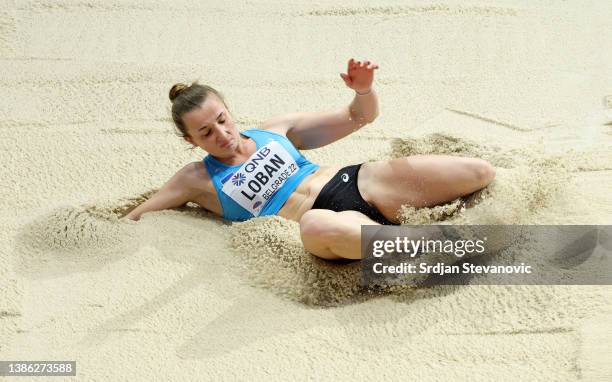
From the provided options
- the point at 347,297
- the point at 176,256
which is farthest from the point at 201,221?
the point at 347,297

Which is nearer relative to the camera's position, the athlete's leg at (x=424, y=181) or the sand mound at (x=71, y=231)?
the athlete's leg at (x=424, y=181)

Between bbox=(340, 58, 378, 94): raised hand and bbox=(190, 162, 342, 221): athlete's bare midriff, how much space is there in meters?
0.26

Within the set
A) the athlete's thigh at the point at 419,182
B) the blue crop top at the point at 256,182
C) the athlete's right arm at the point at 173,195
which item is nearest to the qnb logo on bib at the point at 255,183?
the blue crop top at the point at 256,182

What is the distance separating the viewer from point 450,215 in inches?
93.9

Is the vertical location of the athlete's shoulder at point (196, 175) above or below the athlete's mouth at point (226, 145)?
below

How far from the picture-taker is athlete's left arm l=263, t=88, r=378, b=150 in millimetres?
2680

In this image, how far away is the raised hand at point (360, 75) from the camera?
2490 millimetres

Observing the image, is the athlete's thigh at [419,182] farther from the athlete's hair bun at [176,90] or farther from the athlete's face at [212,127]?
the athlete's hair bun at [176,90]

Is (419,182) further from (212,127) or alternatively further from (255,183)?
(212,127)

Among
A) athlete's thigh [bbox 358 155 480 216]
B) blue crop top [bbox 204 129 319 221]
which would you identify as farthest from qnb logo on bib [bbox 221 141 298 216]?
athlete's thigh [bbox 358 155 480 216]

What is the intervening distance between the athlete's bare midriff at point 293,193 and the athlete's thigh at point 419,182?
0.48 feet

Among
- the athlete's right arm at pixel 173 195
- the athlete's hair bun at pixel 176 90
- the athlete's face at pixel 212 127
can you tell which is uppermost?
the athlete's hair bun at pixel 176 90

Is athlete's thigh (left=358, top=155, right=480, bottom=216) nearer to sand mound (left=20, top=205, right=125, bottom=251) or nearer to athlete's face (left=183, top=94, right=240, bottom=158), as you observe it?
athlete's face (left=183, top=94, right=240, bottom=158)

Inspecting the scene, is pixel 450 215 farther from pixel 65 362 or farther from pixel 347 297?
pixel 65 362
